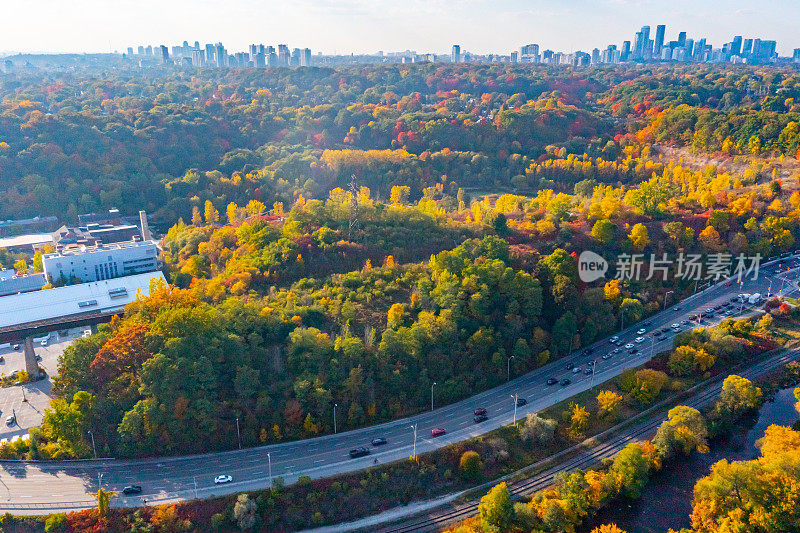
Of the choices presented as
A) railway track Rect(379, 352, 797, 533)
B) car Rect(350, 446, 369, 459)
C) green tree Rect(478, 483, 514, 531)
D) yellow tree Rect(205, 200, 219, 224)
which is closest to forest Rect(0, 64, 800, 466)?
yellow tree Rect(205, 200, 219, 224)

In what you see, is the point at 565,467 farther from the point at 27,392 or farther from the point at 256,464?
the point at 27,392

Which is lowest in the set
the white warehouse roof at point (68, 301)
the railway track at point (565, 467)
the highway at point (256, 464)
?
the railway track at point (565, 467)

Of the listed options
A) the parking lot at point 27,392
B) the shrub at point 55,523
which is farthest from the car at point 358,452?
the parking lot at point 27,392

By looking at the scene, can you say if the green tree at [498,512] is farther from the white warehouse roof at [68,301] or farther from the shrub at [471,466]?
the white warehouse roof at [68,301]

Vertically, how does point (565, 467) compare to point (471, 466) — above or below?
below

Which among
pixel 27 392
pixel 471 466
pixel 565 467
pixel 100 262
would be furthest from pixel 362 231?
pixel 27 392

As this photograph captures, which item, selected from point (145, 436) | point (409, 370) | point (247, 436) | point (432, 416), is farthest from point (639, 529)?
point (145, 436)

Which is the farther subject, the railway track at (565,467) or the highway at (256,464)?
the highway at (256,464)
